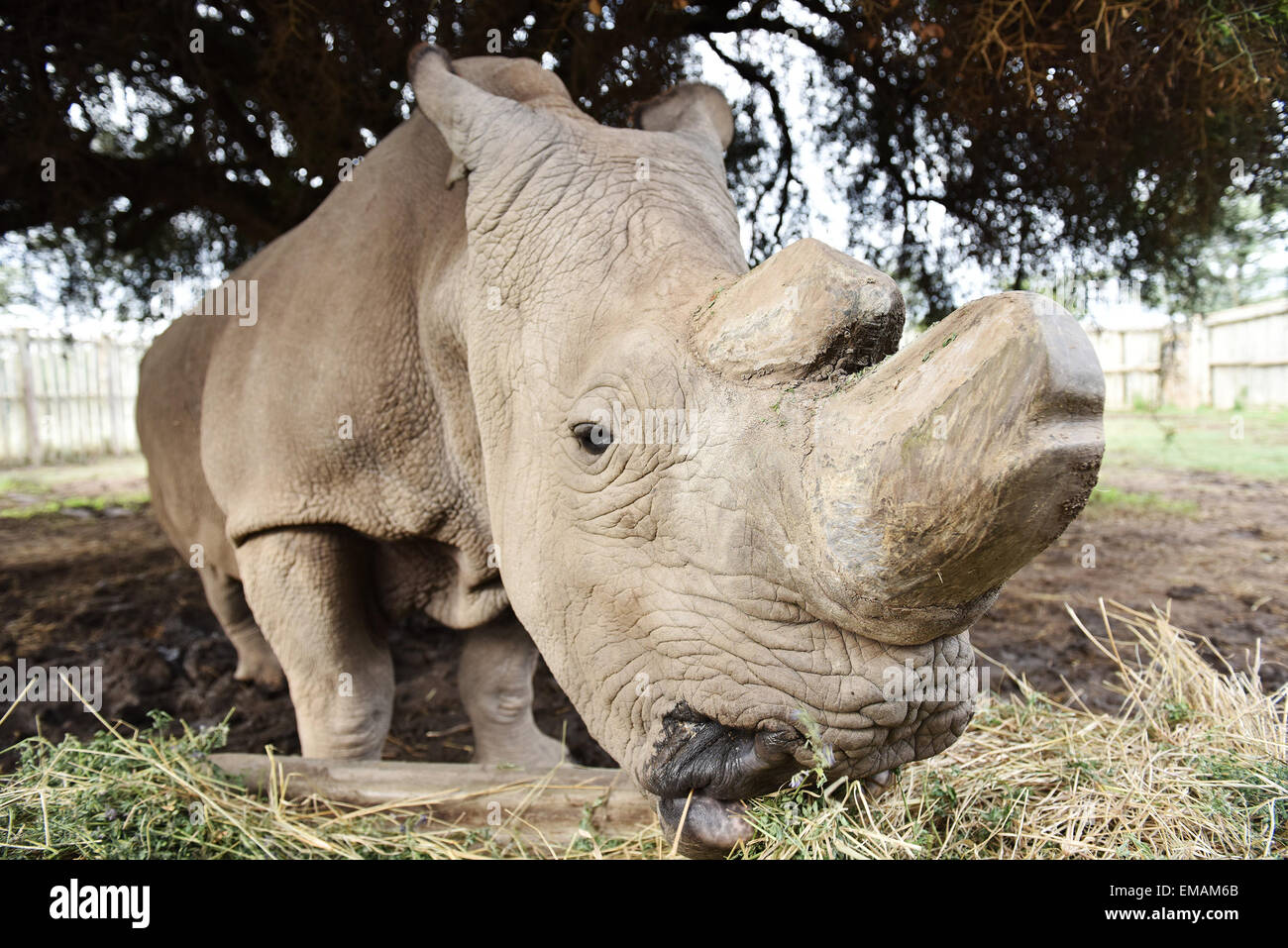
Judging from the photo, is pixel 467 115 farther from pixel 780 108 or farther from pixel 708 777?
pixel 780 108

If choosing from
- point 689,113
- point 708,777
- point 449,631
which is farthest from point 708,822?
point 449,631

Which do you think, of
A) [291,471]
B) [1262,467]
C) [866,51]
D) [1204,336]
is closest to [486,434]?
[291,471]

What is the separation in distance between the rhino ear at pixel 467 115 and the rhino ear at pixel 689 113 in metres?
0.53

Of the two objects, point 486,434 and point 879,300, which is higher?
point 879,300

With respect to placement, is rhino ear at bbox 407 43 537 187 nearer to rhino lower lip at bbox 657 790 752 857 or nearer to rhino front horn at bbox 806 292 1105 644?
rhino front horn at bbox 806 292 1105 644

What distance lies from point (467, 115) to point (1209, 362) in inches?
395

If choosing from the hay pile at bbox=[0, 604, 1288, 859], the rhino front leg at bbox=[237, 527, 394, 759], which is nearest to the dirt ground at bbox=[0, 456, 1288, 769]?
the hay pile at bbox=[0, 604, 1288, 859]

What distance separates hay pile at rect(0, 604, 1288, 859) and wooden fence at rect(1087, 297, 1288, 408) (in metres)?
5.24

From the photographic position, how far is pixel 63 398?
1482 cm

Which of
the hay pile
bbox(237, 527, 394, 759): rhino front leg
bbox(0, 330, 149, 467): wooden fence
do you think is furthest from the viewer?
bbox(0, 330, 149, 467): wooden fence

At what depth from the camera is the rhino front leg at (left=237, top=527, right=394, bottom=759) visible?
3.13 m
